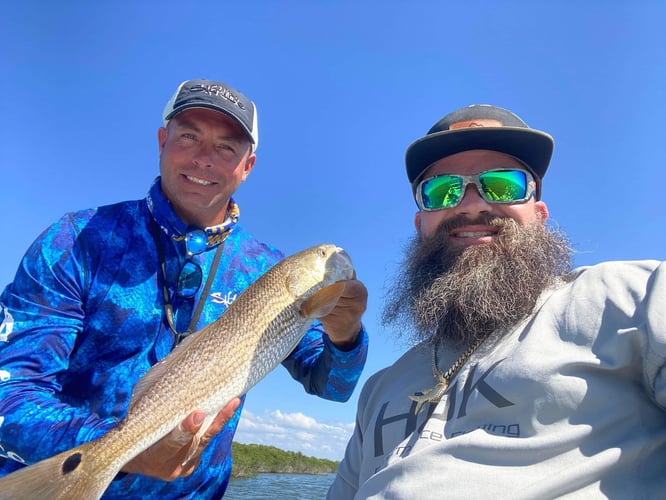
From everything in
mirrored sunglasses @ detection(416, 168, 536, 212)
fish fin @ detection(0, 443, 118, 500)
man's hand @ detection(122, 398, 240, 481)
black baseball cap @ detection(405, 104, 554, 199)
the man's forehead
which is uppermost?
the man's forehead

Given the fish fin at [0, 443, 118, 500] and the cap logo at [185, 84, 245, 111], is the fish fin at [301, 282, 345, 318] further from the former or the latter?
the cap logo at [185, 84, 245, 111]

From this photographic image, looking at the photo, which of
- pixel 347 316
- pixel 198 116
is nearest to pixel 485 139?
pixel 347 316

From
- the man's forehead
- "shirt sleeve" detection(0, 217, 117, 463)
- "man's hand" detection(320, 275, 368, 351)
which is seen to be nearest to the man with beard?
"man's hand" detection(320, 275, 368, 351)

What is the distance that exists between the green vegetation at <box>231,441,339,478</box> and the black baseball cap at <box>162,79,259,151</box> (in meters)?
61.2

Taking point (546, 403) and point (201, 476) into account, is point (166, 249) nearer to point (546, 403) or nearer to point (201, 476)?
point (201, 476)

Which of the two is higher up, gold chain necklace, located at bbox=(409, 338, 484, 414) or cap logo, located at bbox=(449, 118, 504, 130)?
cap logo, located at bbox=(449, 118, 504, 130)

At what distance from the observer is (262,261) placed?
4914mm

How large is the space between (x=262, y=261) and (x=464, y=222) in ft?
6.79

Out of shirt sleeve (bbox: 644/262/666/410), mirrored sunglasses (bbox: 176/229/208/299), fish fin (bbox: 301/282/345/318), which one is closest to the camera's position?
shirt sleeve (bbox: 644/262/666/410)

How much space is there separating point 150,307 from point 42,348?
83 cm

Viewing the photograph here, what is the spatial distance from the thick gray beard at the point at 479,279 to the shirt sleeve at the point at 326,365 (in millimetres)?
588

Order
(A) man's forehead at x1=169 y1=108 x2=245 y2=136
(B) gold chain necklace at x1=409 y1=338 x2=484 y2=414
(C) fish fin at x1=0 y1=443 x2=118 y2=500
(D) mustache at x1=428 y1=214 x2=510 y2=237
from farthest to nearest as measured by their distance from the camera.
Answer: (A) man's forehead at x1=169 y1=108 x2=245 y2=136
(D) mustache at x1=428 y1=214 x2=510 y2=237
(B) gold chain necklace at x1=409 y1=338 x2=484 y2=414
(C) fish fin at x1=0 y1=443 x2=118 y2=500

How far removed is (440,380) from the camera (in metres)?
3.09

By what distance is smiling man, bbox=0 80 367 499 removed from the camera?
3.17 metres
